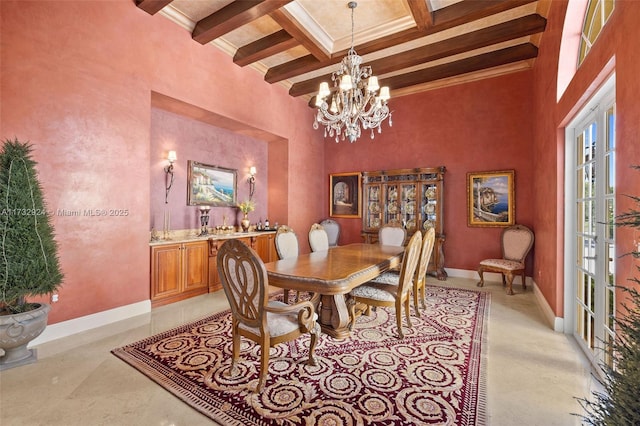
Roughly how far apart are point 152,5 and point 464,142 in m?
5.14

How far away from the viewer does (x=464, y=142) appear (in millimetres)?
5383

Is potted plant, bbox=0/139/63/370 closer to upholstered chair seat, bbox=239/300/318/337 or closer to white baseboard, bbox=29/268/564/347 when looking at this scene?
white baseboard, bbox=29/268/564/347

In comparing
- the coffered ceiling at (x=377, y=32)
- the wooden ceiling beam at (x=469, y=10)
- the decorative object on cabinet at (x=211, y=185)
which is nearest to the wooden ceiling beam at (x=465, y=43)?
the coffered ceiling at (x=377, y=32)

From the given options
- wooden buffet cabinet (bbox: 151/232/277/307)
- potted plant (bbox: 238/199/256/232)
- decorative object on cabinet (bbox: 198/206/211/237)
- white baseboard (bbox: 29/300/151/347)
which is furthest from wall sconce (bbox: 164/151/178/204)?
white baseboard (bbox: 29/300/151/347)

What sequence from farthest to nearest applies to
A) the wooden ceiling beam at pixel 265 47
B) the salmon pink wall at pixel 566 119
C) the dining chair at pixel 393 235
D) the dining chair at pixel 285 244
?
the dining chair at pixel 393 235 < the wooden ceiling beam at pixel 265 47 < the dining chair at pixel 285 244 < the salmon pink wall at pixel 566 119

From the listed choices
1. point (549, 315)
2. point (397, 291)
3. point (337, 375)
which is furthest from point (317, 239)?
point (549, 315)

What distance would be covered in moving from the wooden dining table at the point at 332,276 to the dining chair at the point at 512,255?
2.09 meters

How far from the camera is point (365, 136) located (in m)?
6.35

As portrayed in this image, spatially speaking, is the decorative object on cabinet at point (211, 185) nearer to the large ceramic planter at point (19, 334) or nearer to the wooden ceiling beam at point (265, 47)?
the wooden ceiling beam at point (265, 47)

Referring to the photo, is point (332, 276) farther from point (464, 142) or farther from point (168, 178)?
point (464, 142)

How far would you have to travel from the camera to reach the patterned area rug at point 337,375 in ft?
5.79

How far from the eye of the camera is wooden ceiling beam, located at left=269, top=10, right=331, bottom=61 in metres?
3.51

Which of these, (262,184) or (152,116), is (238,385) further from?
(262,184)

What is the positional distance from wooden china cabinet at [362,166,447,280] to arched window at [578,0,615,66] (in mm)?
2870
